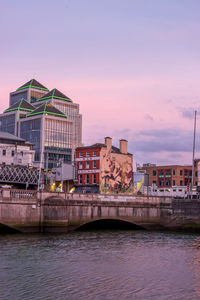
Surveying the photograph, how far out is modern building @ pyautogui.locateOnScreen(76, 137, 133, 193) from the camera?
10019 cm

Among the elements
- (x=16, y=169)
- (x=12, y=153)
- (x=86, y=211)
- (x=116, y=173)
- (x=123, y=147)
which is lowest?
(x=86, y=211)

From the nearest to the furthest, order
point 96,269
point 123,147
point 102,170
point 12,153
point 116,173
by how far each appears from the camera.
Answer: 1. point 96,269
2. point 102,170
3. point 116,173
4. point 123,147
5. point 12,153

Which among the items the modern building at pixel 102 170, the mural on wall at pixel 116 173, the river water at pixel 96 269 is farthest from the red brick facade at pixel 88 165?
the river water at pixel 96 269

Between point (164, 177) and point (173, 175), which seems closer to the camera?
point (173, 175)

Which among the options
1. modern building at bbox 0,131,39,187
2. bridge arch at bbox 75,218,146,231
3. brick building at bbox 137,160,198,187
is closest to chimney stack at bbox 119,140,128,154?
modern building at bbox 0,131,39,187

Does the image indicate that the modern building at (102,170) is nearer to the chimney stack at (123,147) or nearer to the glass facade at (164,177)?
the chimney stack at (123,147)

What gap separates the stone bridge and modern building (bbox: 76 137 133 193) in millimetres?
32386

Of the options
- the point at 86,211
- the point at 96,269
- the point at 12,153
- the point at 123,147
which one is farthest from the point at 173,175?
the point at 96,269

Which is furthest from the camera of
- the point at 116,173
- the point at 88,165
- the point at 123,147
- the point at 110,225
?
the point at 123,147

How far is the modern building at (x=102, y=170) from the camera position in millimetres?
100188

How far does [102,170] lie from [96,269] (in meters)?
68.4

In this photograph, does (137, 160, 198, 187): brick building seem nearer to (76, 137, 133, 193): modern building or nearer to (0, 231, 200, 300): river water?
(76, 137, 133, 193): modern building

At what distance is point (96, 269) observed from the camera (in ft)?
106

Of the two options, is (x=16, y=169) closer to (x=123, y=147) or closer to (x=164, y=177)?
(x=123, y=147)
